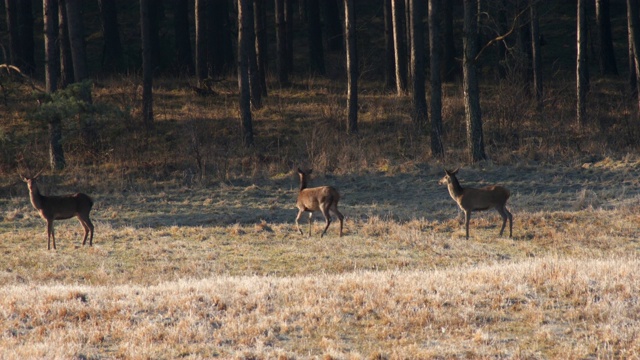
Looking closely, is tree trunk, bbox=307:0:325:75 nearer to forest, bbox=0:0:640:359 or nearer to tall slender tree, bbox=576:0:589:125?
forest, bbox=0:0:640:359

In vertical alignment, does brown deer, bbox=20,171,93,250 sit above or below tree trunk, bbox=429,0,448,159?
below

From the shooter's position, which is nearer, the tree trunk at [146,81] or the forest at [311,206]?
the forest at [311,206]

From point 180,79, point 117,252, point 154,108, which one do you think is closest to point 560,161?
point 117,252

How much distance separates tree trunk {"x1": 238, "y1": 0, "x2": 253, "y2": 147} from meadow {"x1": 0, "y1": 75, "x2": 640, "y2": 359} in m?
0.64

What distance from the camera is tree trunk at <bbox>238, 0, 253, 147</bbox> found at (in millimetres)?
26312

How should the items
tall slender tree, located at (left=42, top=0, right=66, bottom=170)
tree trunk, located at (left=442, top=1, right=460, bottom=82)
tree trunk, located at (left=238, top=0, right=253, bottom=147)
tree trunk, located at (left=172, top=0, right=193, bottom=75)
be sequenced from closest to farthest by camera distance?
tall slender tree, located at (left=42, top=0, right=66, bottom=170) < tree trunk, located at (left=238, top=0, right=253, bottom=147) < tree trunk, located at (left=442, top=1, right=460, bottom=82) < tree trunk, located at (left=172, top=0, right=193, bottom=75)

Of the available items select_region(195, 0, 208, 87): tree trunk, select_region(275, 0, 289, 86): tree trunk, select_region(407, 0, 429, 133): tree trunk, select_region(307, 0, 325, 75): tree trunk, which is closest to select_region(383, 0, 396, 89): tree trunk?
select_region(275, 0, 289, 86): tree trunk

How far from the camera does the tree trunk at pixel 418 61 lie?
27578 millimetres

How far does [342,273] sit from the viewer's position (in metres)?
13.4

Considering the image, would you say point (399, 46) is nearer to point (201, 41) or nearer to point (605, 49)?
point (201, 41)

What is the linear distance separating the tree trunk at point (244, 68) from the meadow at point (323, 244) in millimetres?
636

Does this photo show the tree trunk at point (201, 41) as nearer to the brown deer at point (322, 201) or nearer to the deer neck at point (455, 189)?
the brown deer at point (322, 201)

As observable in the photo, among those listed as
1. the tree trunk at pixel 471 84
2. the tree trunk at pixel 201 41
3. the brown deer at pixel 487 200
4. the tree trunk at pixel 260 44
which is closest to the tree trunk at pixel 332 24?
the tree trunk at pixel 260 44

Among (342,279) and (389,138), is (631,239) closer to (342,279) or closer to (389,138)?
(342,279)
